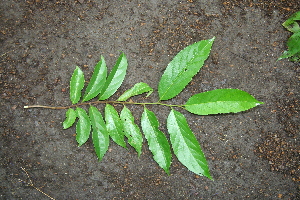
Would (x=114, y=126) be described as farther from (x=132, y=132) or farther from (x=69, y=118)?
(x=69, y=118)

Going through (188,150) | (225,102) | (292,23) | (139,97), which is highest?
(292,23)

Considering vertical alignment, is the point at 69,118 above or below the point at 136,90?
below

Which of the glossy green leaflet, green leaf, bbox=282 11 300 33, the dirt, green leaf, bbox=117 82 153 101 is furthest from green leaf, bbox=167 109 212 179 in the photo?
green leaf, bbox=282 11 300 33

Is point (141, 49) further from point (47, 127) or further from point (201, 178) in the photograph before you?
point (201, 178)

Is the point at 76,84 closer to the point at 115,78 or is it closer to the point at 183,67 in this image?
the point at 115,78

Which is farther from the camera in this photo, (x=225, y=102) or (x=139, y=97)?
(x=139, y=97)

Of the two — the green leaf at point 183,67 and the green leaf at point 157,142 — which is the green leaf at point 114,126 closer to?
the green leaf at point 157,142

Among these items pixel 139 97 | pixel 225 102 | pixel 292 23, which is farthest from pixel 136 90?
pixel 292 23
